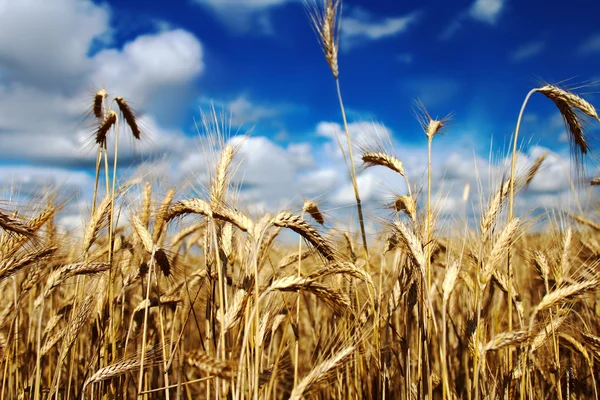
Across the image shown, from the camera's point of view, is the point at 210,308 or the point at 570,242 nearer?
the point at 210,308

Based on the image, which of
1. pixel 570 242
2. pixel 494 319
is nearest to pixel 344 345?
pixel 494 319

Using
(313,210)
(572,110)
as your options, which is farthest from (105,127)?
(572,110)

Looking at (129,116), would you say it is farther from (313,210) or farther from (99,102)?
(313,210)

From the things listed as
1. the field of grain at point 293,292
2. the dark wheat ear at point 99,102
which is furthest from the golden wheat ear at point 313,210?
the dark wheat ear at point 99,102

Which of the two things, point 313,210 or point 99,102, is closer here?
point 313,210

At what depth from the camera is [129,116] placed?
344cm

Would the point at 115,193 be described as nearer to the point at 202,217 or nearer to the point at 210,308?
the point at 202,217

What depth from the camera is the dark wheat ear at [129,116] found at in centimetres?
329

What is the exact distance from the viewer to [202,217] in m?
2.49

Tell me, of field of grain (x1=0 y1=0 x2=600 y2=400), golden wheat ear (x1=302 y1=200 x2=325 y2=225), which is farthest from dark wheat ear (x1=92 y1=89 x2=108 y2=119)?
golden wheat ear (x1=302 y1=200 x2=325 y2=225)

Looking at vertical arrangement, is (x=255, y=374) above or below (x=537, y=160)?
below

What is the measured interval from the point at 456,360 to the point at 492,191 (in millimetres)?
2070

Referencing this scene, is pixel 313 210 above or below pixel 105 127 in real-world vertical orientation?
below

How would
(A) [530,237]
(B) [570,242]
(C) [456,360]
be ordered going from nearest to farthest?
1. (B) [570,242]
2. (C) [456,360]
3. (A) [530,237]
